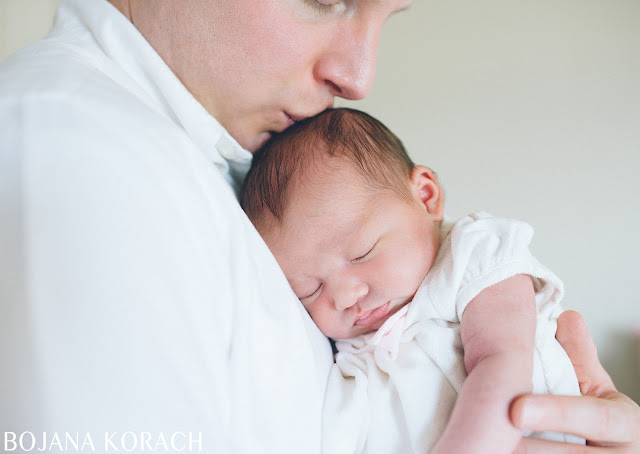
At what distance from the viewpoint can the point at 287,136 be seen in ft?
3.15

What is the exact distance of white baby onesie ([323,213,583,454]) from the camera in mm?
739

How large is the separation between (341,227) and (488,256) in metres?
0.24

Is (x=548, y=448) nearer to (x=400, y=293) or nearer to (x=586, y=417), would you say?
(x=586, y=417)

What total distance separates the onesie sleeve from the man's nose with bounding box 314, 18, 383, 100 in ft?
1.02

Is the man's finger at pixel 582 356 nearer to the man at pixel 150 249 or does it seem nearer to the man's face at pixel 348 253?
the man at pixel 150 249

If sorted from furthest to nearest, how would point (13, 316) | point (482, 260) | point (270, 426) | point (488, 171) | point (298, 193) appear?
point (488, 171) < point (298, 193) < point (482, 260) < point (270, 426) < point (13, 316)

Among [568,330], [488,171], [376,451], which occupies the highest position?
[568,330]

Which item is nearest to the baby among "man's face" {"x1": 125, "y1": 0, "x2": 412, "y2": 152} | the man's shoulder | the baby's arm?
the baby's arm

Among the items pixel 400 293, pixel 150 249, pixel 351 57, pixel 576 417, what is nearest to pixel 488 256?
pixel 400 293

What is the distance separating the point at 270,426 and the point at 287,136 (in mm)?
567

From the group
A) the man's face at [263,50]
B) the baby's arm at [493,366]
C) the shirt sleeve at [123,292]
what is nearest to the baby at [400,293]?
the baby's arm at [493,366]

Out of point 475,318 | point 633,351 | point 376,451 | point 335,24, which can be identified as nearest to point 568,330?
point 475,318

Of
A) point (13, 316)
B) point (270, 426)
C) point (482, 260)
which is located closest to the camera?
point (13, 316)

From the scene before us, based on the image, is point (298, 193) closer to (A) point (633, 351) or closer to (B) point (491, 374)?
(B) point (491, 374)
